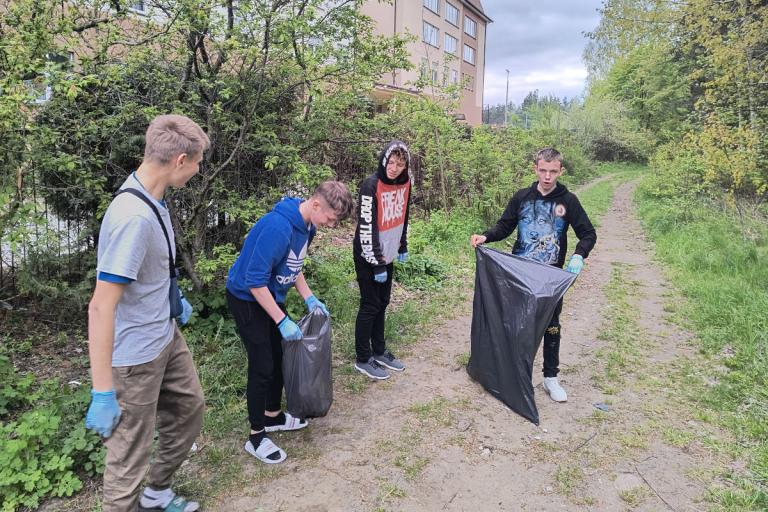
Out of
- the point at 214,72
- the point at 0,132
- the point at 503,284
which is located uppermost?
the point at 214,72

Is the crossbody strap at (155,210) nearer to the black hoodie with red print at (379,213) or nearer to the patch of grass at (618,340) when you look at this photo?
the black hoodie with red print at (379,213)

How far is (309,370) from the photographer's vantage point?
278 cm

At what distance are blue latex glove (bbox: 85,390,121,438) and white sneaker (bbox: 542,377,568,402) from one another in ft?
9.55

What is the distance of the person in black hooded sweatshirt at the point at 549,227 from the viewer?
11.3ft

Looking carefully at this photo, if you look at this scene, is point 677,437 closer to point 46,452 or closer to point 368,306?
point 368,306

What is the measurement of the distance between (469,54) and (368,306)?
38603mm

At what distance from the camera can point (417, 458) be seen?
294cm

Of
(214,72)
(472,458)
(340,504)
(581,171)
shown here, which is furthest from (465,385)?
(581,171)

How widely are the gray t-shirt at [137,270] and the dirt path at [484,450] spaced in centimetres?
105

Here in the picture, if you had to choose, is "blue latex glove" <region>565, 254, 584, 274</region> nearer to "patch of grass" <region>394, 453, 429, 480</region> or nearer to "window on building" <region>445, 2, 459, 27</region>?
"patch of grass" <region>394, 453, 429, 480</region>

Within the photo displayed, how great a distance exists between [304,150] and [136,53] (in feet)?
5.37

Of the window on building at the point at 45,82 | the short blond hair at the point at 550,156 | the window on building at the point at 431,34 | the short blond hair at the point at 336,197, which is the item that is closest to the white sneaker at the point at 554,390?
the short blond hair at the point at 550,156

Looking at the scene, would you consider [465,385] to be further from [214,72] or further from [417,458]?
[214,72]

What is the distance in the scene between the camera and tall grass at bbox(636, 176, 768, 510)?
2.93 m
